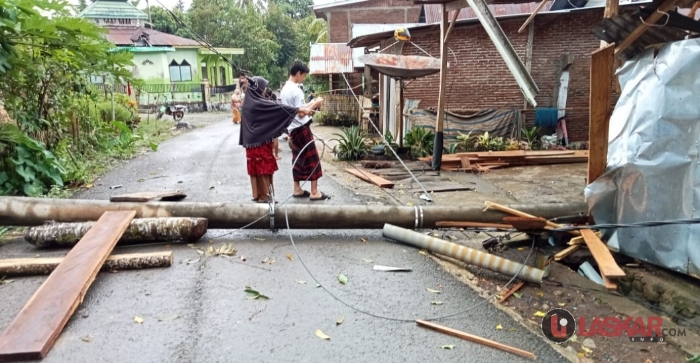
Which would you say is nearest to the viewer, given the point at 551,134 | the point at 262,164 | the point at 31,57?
the point at 262,164

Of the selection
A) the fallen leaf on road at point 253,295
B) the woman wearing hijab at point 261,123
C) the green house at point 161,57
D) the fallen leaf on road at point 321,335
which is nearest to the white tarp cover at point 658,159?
the fallen leaf on road at point 321,335

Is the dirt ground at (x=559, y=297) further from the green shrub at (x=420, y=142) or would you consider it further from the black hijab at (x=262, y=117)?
the green shrub at (x=420, y=142)

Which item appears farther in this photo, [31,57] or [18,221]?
[31,57]

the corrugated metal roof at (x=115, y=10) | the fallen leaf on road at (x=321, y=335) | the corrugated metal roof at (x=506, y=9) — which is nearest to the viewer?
the fallen leaf on road at (x=321, y=335)

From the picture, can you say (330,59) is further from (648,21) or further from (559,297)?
(559,297)

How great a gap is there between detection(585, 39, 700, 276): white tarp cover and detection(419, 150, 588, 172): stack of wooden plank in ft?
16.8

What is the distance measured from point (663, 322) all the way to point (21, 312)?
192 inches

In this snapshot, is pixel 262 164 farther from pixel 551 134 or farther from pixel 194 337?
pixel 551 134

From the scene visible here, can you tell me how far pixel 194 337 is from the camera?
3213 mm

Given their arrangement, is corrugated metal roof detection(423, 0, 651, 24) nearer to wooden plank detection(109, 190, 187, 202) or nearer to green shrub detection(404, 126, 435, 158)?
green shrub detection(404, 126, 435, 158)

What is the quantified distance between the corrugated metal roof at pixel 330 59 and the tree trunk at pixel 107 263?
1927 centimetres

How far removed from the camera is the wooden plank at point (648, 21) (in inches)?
158

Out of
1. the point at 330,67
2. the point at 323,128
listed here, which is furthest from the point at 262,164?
the point at 330,67

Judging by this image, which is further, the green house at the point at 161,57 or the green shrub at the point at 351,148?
the green house at the point at 161,57
